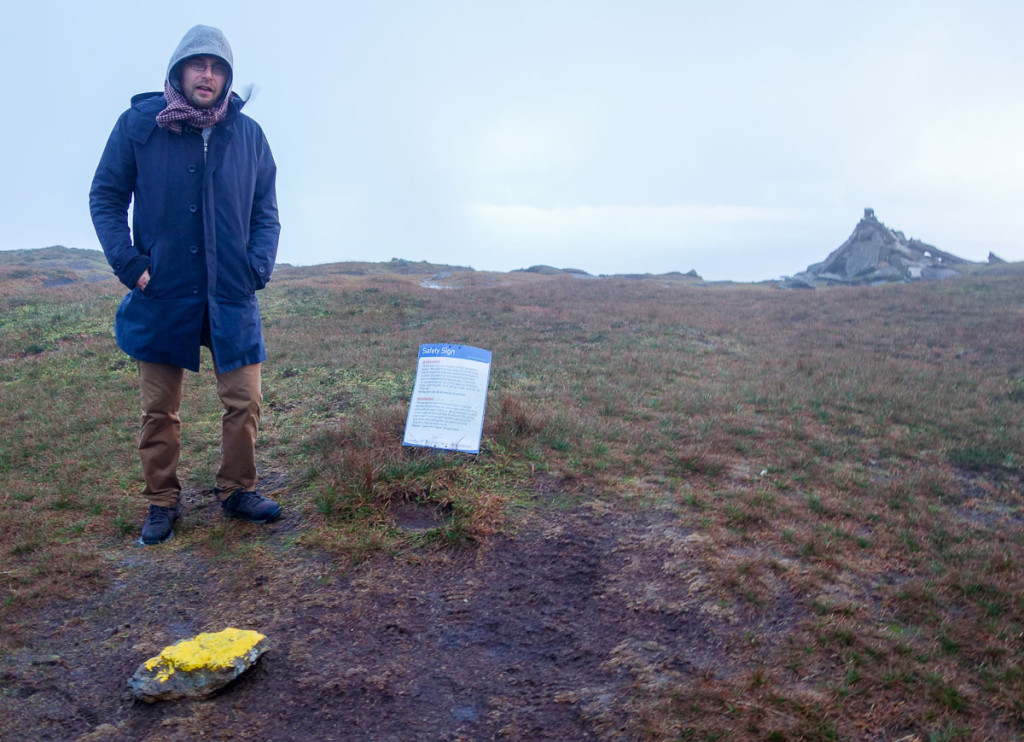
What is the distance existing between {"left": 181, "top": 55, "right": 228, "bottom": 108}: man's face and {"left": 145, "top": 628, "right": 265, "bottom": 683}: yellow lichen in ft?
8.83

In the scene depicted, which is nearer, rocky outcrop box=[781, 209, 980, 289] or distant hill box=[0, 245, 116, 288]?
distant hill box=[0, 245, 116, 288]

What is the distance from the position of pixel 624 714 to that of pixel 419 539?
1695 millimetres

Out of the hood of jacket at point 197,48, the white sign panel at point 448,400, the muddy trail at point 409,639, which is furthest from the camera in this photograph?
the white sign panel at point 448,400

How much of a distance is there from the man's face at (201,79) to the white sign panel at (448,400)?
6.33 ft

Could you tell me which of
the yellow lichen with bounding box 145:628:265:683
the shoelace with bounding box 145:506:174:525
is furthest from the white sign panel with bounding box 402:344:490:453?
the yellow lichen with bounding box 145:628:265:683

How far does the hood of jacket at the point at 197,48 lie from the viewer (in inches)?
150

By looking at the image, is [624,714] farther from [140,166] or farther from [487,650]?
[140,166]

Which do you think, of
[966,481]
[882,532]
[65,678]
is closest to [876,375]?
[966,481]

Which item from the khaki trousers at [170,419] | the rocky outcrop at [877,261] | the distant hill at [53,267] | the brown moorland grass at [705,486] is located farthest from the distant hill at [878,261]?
the khaki trousers at [170,419]

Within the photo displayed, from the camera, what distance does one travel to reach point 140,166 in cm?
389

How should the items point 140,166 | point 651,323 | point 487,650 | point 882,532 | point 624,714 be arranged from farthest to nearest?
point 651,323, point 882,532, point 140,166, point 487,650, point 624,714

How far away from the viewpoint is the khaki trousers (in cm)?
411

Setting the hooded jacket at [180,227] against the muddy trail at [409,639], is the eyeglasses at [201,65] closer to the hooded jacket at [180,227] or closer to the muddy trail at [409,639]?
the hooded jacket at [180,227]

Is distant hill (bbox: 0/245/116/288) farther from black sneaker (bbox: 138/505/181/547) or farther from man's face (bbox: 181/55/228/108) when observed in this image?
man's face (bbox: 181/55/228/108)
